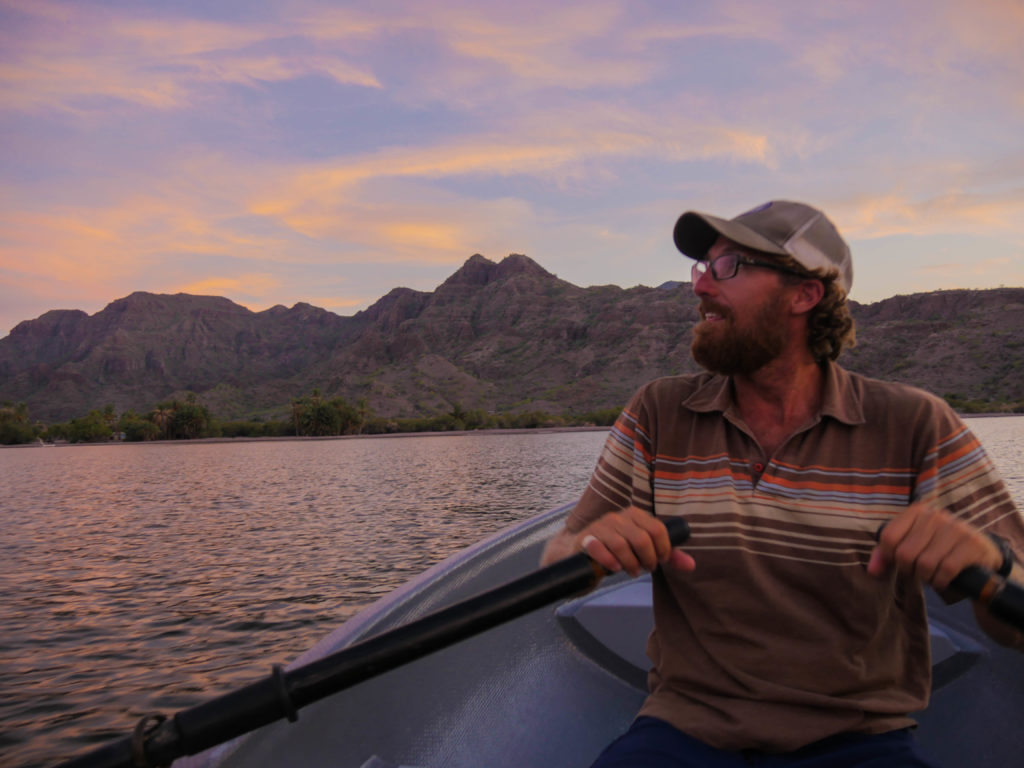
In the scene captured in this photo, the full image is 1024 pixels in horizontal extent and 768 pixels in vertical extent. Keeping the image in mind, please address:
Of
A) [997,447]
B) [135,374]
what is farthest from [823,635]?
[135,374]

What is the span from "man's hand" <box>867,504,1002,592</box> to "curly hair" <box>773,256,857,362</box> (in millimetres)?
664

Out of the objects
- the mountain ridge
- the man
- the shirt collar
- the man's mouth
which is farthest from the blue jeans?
the mountain ridge

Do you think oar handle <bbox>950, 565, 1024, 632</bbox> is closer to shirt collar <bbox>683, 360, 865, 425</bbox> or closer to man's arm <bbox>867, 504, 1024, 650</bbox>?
man's arm <bbox>867, 504, 1024, 650</bbox>

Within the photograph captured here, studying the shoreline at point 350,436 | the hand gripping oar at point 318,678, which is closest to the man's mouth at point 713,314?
the hand gripping oar at point 318,678

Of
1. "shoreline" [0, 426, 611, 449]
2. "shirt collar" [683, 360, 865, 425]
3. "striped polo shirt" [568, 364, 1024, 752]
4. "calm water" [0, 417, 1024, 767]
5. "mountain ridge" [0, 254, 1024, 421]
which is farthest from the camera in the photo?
"shoreline" [0, 426, 611, 449]

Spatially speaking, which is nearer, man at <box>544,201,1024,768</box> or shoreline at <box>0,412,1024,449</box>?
man at <box>544,201,1024,768</box>

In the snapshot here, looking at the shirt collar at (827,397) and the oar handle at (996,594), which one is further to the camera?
the shirt collar at (827,397)

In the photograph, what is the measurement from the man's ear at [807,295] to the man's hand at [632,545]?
0.84 m

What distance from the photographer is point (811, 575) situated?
1780mm

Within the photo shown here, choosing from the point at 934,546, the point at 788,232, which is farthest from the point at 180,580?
the point at 934,546

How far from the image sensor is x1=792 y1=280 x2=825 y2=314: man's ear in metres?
2.08

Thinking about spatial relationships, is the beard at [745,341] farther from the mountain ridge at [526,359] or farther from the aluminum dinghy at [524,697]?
the mountain ridge at [526,359]

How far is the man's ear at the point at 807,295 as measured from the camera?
6.82 ft

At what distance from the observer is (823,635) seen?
176cm
